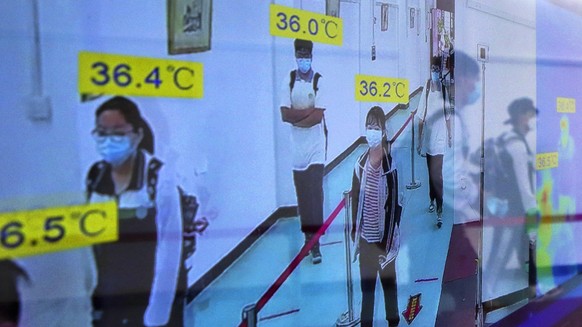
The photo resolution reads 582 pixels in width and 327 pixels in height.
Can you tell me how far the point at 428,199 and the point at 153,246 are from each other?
38.7 inches

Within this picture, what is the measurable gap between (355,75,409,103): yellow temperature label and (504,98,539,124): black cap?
1.95 ft

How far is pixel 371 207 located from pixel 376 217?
1.5 inches

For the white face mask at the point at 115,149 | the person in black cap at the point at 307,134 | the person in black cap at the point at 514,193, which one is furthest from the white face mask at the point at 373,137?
the white face mask at the point at 115,149

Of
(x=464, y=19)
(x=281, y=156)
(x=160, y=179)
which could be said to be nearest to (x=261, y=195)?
(x=281, y=156)

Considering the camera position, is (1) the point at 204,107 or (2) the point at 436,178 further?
(2) the point at 436,178

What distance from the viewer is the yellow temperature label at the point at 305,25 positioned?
129 centimetres


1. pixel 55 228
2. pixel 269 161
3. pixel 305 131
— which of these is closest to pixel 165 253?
pixel 55 228

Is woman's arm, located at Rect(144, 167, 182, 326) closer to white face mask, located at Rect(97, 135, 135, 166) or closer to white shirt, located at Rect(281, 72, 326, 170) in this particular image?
white face mask, located at Rect(97, 135, 135, 166)

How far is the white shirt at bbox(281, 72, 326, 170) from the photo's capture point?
132cm

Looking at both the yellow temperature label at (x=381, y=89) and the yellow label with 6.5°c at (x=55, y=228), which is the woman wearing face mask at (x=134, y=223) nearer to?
the yellow label with 6.5°c at (x=55, y=228)

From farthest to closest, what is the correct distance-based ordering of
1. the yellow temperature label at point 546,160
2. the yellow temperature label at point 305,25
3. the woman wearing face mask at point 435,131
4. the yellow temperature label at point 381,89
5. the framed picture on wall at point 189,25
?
1. the yellow temperature label at point 546,160
2. the woman wearing face mask at point 435,131
3. the yellow temperature label at point 381,89
4. the yellow temperature label at point 305,25
5. the framed picture on wall at point 189,25

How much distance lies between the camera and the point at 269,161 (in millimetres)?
1296

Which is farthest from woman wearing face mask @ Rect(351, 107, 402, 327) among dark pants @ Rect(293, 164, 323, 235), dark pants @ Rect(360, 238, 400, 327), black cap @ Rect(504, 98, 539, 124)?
black cap @ Rect(504, 98, 539, 124)

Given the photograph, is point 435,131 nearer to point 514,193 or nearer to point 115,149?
point 514,193
